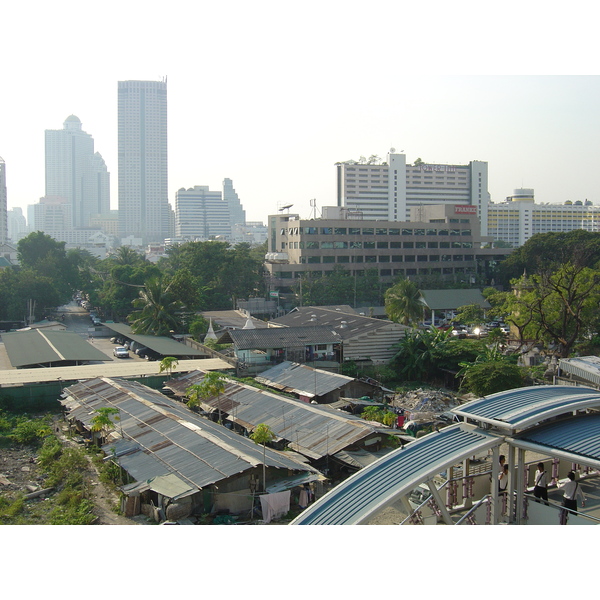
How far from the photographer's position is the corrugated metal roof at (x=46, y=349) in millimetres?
19136

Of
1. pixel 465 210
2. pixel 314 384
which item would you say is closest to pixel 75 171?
pixel 465 210

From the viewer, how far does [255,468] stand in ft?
30.6

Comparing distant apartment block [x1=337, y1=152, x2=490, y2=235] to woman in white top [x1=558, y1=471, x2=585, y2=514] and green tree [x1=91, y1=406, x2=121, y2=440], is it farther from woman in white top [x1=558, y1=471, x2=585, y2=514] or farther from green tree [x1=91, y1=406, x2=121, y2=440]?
woman in white top [x1=558, y1=471, x2=585, y2=514]

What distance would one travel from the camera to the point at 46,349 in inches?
821

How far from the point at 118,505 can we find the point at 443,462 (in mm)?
5791

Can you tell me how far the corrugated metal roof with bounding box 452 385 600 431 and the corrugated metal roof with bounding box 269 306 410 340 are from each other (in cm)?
1228

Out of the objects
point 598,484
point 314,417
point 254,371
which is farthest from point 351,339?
point 598,484

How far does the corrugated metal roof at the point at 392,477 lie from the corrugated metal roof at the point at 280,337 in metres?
12.4

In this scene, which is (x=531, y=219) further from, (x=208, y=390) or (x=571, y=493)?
(x=571, y=493)

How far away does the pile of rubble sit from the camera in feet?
48.0

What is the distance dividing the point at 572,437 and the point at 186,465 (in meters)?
5.74

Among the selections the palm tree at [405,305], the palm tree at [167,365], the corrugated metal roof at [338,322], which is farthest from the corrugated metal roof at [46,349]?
the palm tree at [405,305]

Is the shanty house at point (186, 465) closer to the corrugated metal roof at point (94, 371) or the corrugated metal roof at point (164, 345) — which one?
the corrugated metal roof at point (94, 371)

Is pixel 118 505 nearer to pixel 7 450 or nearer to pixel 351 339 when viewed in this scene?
pixel 7 450
